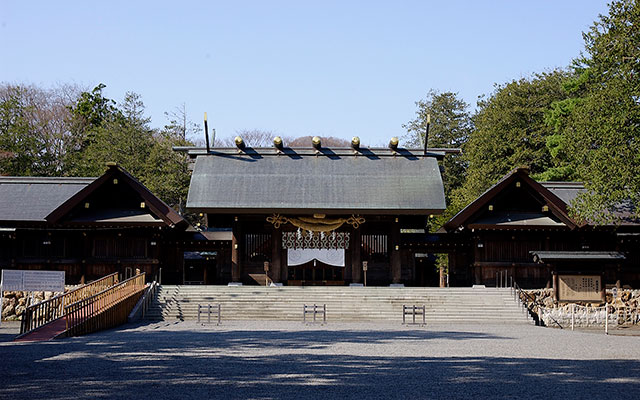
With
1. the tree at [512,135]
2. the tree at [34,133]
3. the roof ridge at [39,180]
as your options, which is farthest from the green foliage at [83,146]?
the tree at [512,135]

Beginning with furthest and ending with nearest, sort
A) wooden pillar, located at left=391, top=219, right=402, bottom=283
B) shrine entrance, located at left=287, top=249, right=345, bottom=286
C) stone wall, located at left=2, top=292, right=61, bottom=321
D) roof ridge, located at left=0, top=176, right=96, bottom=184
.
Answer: roof ridge, located at left=0, top=176, right=96, bottom=184 < shrine entrance, located at left=287, top=249, right=345, bottom=286 < wooden pillar, located at left=391, top=219, right=402, bottom=283 < stone wall, located at left=2, top=292, right=61, bottom=321

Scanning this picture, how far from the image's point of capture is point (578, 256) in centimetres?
2703

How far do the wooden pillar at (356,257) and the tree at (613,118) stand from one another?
954 centimetres

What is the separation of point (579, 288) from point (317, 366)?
1862cm

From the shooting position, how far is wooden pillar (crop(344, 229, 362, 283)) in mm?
30562

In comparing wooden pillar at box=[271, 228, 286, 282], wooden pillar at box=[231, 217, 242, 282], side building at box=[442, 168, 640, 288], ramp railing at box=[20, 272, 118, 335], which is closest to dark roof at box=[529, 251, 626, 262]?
side building at box=[442, 168, 640, 288]

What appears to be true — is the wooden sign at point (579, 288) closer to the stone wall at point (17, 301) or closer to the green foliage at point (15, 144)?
the stone wall at point (17, 301)

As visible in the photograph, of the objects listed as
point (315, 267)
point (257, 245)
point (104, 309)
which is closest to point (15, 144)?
point (257, 245)

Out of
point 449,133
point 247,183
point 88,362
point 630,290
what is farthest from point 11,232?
point 449,133

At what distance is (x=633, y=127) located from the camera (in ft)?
80.7

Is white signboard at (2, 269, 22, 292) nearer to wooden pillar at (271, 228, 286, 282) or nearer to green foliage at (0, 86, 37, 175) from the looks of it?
wooden pillar at (271, 228, 286, 282)

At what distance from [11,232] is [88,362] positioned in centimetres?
1893

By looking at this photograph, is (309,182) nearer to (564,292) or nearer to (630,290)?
(564,292)

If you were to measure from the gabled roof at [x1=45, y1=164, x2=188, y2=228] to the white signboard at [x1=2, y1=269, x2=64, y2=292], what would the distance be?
708 cm
